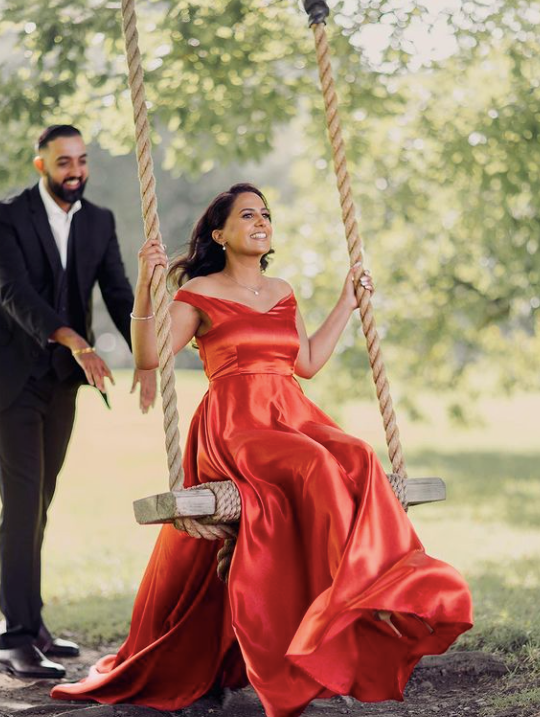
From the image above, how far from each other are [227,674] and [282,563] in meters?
0.83

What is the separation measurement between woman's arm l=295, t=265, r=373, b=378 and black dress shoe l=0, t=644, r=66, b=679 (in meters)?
1.64

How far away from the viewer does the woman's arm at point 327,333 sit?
4.50 m

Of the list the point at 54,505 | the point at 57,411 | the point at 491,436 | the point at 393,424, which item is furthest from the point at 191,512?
the point at 491,436

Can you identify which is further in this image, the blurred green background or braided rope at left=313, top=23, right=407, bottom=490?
the blurred green background

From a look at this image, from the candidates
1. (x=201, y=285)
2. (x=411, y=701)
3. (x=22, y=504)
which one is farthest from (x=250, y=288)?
(x=411, y=701)

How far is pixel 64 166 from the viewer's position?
Answer: 4824mm

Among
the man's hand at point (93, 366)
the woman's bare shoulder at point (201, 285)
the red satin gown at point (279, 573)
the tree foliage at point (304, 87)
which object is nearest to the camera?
the red satin gown at point (279, 573)

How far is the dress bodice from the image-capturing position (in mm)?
4242

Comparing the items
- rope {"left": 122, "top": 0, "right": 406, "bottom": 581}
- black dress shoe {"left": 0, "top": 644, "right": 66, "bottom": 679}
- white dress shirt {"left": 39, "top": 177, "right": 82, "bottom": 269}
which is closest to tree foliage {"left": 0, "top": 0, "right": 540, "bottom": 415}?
white dress shirt {"left": 39, "top": 177, "right": 82, "bottom": 269}

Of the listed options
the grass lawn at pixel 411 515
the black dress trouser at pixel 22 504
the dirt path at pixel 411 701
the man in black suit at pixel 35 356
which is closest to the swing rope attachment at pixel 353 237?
the dirt path at pixel 411 701

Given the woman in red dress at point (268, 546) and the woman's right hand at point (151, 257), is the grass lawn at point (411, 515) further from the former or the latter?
the woman's right hand at point (151, 257)

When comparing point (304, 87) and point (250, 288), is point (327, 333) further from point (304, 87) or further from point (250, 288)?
point (304, 87)

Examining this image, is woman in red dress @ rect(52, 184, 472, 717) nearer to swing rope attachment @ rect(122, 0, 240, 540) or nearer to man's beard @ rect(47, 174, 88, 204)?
swing rope attachment @ rect(122, 0, 240, 540)

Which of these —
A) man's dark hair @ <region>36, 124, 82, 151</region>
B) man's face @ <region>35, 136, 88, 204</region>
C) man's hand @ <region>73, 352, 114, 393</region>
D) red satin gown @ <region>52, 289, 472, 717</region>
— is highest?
man's dark hair @ <region>36, 124, 82, 151</region>
